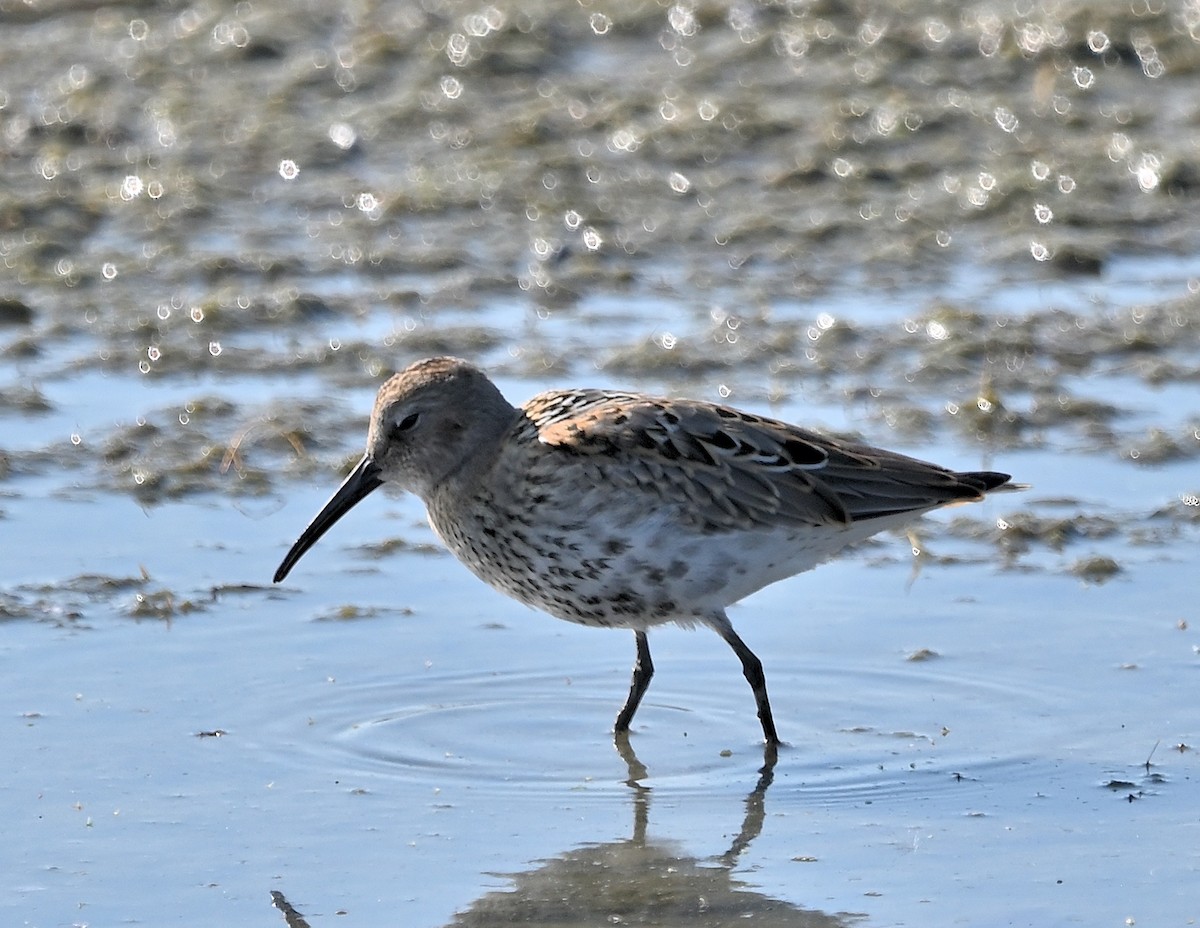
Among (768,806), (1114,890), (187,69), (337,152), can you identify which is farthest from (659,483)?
(187,69)

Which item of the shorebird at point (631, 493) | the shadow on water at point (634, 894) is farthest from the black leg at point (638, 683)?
the shadow on water at point (634, 894)

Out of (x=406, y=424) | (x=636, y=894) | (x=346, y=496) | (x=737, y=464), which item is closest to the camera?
(x=636, y=894)

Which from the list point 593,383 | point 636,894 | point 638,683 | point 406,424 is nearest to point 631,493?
point 638,683

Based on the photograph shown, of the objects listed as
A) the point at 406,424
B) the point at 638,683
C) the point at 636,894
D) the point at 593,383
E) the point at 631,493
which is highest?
the point at 406,424

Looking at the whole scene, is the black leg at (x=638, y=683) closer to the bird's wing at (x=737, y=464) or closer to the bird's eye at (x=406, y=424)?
the bird's wing at (x=737, y=464)

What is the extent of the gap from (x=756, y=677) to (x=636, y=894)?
1.16 m

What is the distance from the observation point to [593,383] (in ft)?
28.0

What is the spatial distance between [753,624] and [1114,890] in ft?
6.89

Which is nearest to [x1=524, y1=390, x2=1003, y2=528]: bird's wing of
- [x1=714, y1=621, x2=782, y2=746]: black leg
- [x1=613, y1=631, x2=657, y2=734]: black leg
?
[x1=714, y1=621, x2=782, y2=746]: black leg

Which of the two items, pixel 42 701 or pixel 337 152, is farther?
pixel 337 152

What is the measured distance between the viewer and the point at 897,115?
11.5 metres

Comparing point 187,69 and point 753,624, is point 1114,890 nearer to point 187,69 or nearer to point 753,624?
point 753,624

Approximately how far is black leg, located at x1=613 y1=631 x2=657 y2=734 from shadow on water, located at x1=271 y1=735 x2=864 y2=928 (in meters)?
0.72

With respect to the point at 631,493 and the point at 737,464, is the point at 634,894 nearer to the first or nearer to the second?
the point at 631,493
